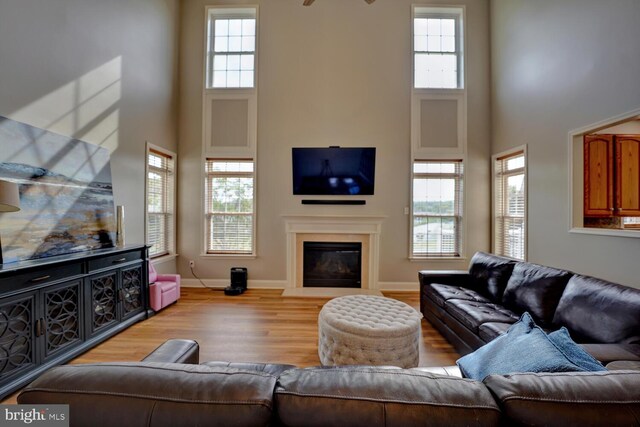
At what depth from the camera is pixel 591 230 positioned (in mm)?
3066

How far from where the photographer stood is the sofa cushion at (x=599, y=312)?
176cm

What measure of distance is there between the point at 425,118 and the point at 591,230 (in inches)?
114

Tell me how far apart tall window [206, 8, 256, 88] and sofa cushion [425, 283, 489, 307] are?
14.9ft

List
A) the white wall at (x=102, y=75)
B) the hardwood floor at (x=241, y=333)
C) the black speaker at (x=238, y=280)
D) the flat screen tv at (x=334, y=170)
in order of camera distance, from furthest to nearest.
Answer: the flat screen tv at (x=334, y=170) < the black speaker at (x=238, y=280) < the hardwood floor at (x=241, y=333) < the white wall at (x=102, y=75)

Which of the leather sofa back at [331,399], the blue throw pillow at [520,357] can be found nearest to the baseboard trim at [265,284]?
the blue throw pillow at [520,357]

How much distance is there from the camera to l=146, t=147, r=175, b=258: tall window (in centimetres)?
436

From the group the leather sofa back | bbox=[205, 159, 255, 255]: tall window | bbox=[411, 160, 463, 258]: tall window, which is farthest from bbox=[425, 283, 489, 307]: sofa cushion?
bbox=[205, 159, 255, 255]: tall window

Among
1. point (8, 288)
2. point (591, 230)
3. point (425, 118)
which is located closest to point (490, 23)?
point (425, 118)

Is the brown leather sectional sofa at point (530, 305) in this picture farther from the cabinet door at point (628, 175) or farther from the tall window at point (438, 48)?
the tall window at point (438, 48)

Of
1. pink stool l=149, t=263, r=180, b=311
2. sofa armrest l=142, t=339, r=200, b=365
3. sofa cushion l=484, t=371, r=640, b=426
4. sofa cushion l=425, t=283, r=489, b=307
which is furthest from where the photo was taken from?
pink stool l=149, t=263, r=180, b=311

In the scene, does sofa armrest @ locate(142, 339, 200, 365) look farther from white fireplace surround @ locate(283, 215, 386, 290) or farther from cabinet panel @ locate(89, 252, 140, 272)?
white fireplace surround @ locate(283, 215, 386, 290)

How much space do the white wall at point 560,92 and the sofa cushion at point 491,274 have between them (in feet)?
3.06

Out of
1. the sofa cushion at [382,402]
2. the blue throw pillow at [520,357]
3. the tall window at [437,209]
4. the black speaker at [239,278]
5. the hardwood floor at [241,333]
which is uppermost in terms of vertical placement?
the tall window at [437,209]

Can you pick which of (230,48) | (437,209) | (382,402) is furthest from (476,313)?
(230,48)
